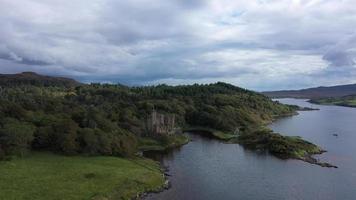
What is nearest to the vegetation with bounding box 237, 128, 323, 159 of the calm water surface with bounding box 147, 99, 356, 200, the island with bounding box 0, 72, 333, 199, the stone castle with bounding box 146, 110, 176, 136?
the island with bounding box 0, 72, 333, 199

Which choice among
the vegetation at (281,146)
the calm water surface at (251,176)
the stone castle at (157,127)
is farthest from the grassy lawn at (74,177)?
the stone castle at (157,127)

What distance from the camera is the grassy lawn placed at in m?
86.0

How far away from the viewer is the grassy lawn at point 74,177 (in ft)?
282

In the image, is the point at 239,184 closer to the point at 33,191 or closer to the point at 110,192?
the point at 110,192

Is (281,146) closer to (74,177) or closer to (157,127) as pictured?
(157,127)

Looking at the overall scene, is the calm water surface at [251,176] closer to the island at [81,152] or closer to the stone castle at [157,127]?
the island at [81,152]

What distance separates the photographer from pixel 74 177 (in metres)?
97.2

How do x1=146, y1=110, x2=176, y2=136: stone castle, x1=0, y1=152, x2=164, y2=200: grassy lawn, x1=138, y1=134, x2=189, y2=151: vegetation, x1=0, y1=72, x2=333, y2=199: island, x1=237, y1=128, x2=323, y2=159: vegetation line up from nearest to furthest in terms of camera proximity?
x1=0, y1=152, x2=164, y2=200: grassy lawn < x1=0, y1=72, x2=333, y2=199: island < x1=237, y1=128, x2=323, y2=159: vegetation < x1=138, y1=134, x2=189, y2=151: vegetation < x1=146, y1=110, x2=176, y2=136: stone castle

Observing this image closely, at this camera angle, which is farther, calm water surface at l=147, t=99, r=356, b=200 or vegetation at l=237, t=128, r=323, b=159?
vegetation at l=237, t=128, r=323, b=159

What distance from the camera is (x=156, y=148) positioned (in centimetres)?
15962

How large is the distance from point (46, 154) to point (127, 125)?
169ft

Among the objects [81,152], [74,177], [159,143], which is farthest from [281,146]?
[74,177]

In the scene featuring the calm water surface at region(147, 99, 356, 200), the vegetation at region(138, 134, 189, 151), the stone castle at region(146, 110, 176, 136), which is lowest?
the calm water surface at region(147, 99, 356, 200)

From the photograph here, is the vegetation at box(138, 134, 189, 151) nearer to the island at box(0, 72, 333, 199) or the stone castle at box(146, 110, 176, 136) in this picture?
the island at box(0, 72, 333, 199)
